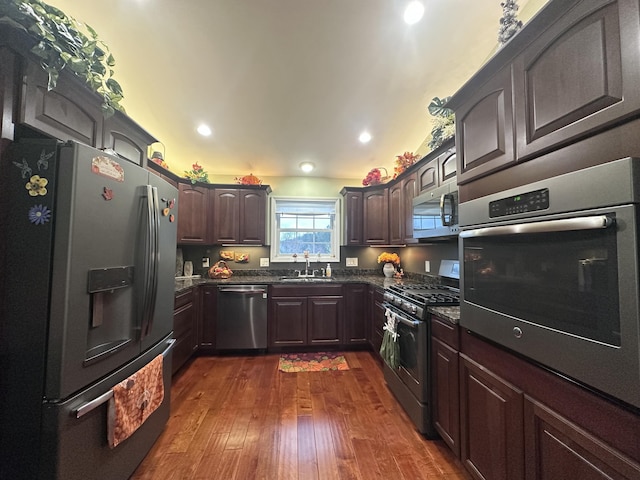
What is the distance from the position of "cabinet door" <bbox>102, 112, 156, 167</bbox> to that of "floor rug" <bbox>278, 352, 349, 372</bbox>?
8.10 ft

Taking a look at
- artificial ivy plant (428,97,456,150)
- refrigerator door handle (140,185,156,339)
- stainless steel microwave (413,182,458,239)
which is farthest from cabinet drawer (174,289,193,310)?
artificial ivy plant (428,97,456,150)

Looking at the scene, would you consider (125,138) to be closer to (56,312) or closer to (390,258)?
(56,312)

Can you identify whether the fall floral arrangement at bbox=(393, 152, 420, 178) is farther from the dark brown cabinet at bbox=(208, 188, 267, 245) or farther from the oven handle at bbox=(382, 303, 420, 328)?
the dark brown cabinet at bbox=(208, 188, 267, 245)

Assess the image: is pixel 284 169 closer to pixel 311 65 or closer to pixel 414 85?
pixel 311 65

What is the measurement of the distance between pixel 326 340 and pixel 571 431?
8.37ft

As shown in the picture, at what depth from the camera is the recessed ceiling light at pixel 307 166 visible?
3.69 metres

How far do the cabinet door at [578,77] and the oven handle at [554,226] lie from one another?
0.30m

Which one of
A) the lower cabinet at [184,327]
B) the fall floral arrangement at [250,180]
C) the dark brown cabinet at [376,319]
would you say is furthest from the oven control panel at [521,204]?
the fall floral arrangement at [250,180]

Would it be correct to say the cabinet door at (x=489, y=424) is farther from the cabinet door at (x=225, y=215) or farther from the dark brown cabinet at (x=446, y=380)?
the cabinet door at (x=225, y=215)

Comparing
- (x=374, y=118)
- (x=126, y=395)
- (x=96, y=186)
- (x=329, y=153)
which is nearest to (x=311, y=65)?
(x=374, y=118)

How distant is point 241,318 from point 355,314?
147 cm

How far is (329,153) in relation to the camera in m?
3.49

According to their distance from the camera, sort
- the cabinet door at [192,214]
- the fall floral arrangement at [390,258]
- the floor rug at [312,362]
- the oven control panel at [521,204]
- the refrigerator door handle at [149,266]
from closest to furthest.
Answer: the oven control panel at [521,204] → the refrigerator door handle at [149,266] → the floor rug at [312,362] → the cabinet door at [192,214] → the fall floral arrangement at [390,258]

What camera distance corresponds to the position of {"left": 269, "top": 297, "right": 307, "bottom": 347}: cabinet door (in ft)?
10.2
